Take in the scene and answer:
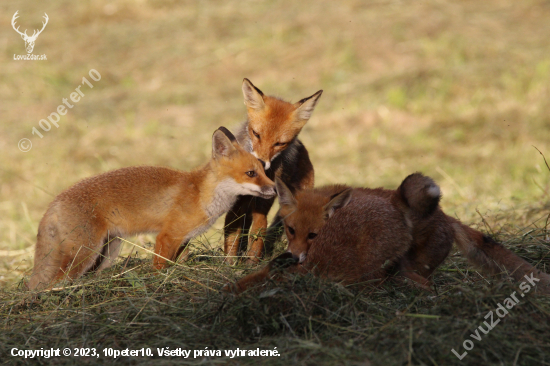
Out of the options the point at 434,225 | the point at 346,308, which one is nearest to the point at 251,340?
the point at 346,308

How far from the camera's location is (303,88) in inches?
513

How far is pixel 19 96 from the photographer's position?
42.7 ft

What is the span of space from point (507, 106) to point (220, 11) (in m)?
9.35

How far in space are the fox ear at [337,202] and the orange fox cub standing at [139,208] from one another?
0.80 meters

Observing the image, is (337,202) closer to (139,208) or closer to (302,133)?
(139,208)

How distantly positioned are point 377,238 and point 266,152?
196cm

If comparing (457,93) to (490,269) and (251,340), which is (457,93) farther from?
(251,340)

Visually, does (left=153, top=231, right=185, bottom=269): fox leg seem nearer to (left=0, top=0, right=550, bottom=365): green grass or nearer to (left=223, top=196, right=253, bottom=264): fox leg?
(left=0, top=0, right=550, bottom=365): green grass

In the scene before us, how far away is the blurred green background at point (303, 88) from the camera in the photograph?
9.80 m

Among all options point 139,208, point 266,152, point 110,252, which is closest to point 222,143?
point 266,152

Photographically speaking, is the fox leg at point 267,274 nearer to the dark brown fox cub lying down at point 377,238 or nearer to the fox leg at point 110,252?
the dark brown fox cub lying down at point 377,238

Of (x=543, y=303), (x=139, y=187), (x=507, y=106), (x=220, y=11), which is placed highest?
(x=220, y=11)

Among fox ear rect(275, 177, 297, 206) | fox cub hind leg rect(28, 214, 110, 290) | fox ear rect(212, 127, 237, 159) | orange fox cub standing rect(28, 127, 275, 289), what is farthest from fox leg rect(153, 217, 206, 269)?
fox ear rect(275, 177, 297, 206)

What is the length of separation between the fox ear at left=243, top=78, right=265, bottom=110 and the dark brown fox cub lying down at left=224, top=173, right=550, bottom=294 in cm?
168
